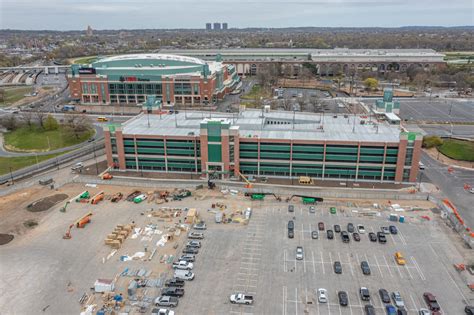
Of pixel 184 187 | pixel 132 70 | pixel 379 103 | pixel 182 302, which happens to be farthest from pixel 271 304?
pixel 132 70

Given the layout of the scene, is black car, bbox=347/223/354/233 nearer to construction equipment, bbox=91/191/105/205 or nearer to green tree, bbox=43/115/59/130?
construction equipment, bbox=91/191/105/205

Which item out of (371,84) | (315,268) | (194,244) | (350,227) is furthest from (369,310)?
(371,84)

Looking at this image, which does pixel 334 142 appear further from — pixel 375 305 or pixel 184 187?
pixel 375 305

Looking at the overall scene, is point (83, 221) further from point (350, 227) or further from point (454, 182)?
point (454, 182)

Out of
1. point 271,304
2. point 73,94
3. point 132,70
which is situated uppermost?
point 132,70

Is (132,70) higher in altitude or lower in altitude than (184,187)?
higher

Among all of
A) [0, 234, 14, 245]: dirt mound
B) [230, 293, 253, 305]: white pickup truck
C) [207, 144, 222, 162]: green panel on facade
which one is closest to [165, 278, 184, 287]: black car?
[230, 293, 253, 305]: white pickup truck
